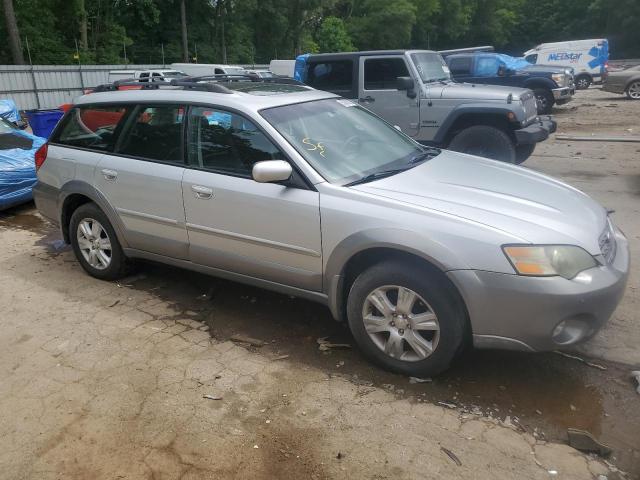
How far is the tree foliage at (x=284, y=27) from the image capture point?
28844 mm

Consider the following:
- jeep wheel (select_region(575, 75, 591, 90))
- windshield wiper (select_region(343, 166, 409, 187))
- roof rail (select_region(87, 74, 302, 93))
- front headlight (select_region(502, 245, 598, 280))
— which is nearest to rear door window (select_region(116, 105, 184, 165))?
roof rail (select_region(87, 74, 302, 93))

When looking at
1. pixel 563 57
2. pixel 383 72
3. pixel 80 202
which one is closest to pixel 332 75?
pixel 383 72

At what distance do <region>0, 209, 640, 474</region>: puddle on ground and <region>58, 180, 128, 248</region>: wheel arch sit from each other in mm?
705

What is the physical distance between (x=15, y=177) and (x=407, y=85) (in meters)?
5.59

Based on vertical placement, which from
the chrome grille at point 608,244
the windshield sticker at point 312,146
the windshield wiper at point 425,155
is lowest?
the chrome grille at point 608,244

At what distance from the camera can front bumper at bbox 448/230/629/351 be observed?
2781 millimetres

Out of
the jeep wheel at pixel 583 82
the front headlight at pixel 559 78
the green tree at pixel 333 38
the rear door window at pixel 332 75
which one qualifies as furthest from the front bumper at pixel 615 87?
the green tree at pixel 333 38

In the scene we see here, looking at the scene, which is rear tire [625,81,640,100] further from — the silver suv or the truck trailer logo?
the silver suv

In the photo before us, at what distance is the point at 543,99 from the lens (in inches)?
604

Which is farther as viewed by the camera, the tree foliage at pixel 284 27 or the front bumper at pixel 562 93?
the tree foliage at pixel 284 27

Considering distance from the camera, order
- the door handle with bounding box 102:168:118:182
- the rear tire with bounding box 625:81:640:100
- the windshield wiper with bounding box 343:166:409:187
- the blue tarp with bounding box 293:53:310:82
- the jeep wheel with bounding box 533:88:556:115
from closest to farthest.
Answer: the windshield wiper with bounding box 343:166:409:187 < the door handle with bounding box 102:168:118:182 < the blue tarp with bounding box 293:53:310:82 < the jeep wheel with bounding box 533:88:556:115 < the rear tire with bounding box 625:81:640:100

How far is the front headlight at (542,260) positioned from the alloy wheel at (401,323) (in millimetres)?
534

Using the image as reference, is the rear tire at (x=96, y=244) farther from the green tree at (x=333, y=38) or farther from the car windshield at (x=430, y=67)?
the green tree at (x=333, y=38)

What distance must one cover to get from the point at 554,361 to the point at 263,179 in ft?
6.93
